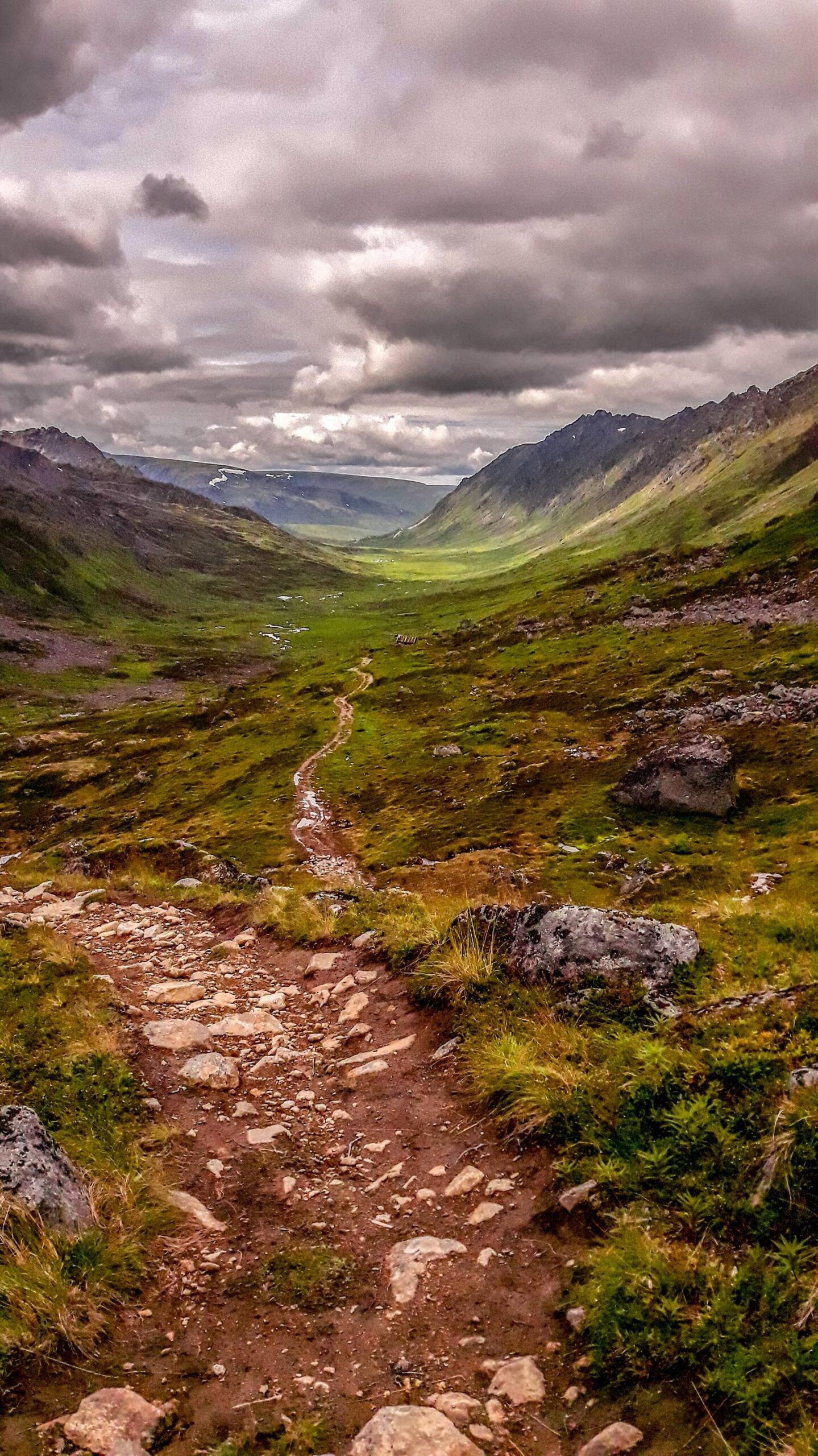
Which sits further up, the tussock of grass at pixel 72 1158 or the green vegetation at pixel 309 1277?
the tussock of grass at pixel 72 1158

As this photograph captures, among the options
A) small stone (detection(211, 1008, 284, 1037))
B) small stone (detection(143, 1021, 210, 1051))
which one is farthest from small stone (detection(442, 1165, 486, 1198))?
small stone (detection(143, 1021, 210, 1051))

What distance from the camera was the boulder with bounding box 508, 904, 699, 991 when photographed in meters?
10.6

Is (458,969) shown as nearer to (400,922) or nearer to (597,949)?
(597,949)

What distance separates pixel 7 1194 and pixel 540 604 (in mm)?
188676

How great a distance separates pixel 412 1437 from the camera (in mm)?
5316

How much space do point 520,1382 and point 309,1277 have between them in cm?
228

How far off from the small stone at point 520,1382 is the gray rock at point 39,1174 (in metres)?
4.21

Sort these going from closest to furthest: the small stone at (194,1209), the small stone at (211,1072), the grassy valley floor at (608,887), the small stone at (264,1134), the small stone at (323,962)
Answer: the grassy valley floor at (608,887)
the small stone at (194,1209)
the small stone at (264,1134)
the small stone at (211,1072)
the small stone at (323,962)

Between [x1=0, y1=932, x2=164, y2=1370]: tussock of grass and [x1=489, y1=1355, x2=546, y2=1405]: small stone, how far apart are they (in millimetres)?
3398

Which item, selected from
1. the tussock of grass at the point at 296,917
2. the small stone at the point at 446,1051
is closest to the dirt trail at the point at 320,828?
the tussock of grass at the point at 296,917

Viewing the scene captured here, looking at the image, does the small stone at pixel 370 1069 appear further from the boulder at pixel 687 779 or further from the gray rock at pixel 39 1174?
the boulder at pixel 687 779

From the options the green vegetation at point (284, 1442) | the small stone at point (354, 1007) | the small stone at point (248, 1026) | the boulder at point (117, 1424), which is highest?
the boulder at point (117, 1424)

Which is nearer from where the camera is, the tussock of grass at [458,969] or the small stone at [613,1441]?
the small stone at [613,1441]

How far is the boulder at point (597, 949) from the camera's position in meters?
10.6
